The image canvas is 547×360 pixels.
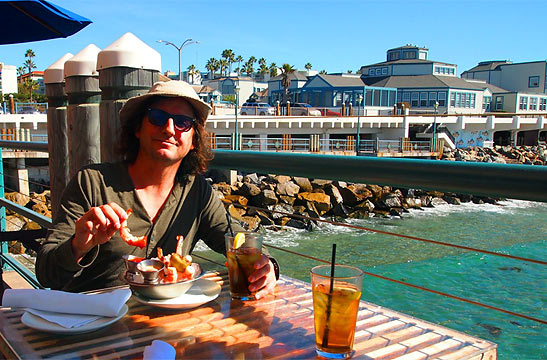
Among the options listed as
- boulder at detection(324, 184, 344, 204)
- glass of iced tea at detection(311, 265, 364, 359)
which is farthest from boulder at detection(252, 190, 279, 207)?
glass of iced tea at detection(311, 265, 364, 359)

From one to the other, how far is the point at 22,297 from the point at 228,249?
0.54 meters

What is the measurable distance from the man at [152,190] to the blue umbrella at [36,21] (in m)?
1.67

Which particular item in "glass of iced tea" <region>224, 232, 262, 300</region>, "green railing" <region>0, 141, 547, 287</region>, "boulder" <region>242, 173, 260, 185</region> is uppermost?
"green railing" <region>0, 141, 547, 287</region>

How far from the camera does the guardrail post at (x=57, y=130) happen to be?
3.29 meters

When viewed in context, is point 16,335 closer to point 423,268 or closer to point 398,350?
point 398,350

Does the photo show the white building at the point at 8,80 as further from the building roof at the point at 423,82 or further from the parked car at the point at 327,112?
the building roof at the point at 423,82

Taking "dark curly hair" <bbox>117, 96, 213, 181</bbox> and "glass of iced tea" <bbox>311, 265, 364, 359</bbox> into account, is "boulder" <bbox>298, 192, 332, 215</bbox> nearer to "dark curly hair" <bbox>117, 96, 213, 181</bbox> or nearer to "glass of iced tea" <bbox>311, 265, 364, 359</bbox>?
"dark curly hair" <bbox>117, 96, 213, 181</bbox>

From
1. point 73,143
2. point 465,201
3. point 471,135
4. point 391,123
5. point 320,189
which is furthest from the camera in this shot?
point 471,135

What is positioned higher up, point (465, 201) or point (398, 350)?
point (398, 350)

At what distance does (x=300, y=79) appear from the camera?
180ft

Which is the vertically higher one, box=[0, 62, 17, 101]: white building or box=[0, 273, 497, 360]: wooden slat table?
box=[0, 62, 17, 101]: white building

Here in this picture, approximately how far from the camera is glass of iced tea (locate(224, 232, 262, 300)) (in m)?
1.47

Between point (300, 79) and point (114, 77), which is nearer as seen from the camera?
point (114, 77)

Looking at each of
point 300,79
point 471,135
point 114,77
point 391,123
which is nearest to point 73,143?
point 114,77
